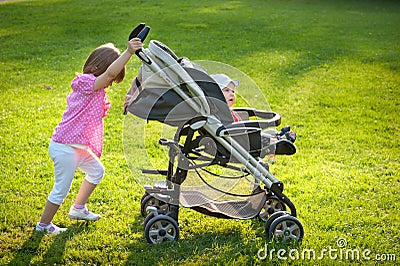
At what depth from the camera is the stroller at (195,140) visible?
3318 mm

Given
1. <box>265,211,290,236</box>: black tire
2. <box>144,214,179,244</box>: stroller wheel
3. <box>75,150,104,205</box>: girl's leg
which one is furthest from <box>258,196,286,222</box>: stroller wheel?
<box>75,150,104,205</box>: girl's leg

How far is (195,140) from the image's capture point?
3.47m

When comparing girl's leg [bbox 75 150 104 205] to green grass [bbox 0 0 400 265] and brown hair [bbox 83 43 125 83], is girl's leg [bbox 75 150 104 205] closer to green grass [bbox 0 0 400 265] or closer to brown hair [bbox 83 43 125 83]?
green grass [bbox 0 0 400 265]

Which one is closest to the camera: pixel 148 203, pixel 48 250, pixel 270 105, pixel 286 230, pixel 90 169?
pixel 48 250

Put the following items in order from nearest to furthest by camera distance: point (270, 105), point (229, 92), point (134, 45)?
point (134, 45) < point (229, 92) < point (270, 105)

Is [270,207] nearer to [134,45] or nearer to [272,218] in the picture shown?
[272,218]

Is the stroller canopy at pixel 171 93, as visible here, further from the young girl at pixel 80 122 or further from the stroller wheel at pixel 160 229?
the stroller wheel at pixel 160 229

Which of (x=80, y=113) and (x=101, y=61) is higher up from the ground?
(x=101, y=61)

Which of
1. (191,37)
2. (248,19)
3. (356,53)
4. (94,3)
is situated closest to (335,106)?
(356,53)

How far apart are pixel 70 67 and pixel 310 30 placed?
5.97 meters

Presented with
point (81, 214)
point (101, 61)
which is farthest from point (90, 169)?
point (101, 61)

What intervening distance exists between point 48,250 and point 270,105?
4.05m

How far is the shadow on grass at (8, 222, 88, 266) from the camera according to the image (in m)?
3.33

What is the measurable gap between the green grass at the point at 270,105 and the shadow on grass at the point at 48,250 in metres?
0.01
